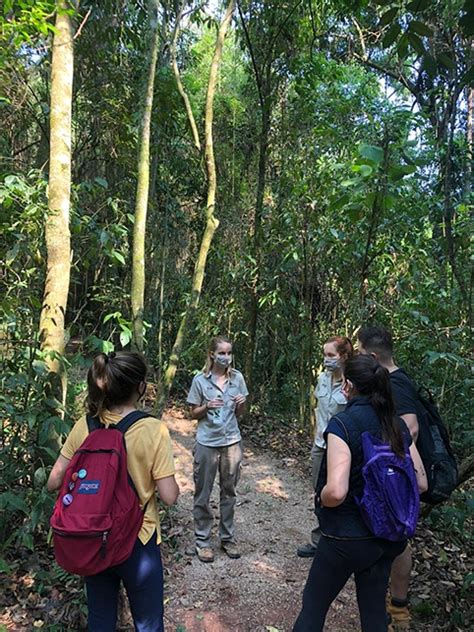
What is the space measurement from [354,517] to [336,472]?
0.24 m

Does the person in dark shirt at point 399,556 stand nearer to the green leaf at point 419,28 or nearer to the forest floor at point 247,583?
the forest floor at point 247,583

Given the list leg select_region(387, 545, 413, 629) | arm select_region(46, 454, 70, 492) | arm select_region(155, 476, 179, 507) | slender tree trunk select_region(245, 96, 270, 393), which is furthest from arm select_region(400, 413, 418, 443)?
slender tree trunk select_region(245, 96, 270, 393)

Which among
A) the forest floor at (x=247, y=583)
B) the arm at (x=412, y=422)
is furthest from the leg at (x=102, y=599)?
the arm at (x=412, y=422)

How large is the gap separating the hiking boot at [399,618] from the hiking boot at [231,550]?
121cm

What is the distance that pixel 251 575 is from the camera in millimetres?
3479

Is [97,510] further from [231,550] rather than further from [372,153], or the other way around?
[231,550]

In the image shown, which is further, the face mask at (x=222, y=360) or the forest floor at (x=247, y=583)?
the face mask at (x=222, y=360)

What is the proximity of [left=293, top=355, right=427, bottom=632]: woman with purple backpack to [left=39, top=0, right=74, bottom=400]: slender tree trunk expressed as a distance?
6.22 ft

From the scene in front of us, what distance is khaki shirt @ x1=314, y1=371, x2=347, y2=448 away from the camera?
3641 mm

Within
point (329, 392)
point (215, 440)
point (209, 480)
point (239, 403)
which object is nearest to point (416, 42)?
point (329, 392)

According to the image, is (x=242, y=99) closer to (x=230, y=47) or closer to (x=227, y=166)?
(x=227, y=166)

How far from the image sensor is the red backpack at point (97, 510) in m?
1.77

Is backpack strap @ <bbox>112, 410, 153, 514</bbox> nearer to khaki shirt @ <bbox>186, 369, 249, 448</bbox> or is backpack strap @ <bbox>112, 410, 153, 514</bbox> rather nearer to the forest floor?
the forest floor

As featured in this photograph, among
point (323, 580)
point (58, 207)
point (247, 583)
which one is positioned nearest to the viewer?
point (323, 580)
